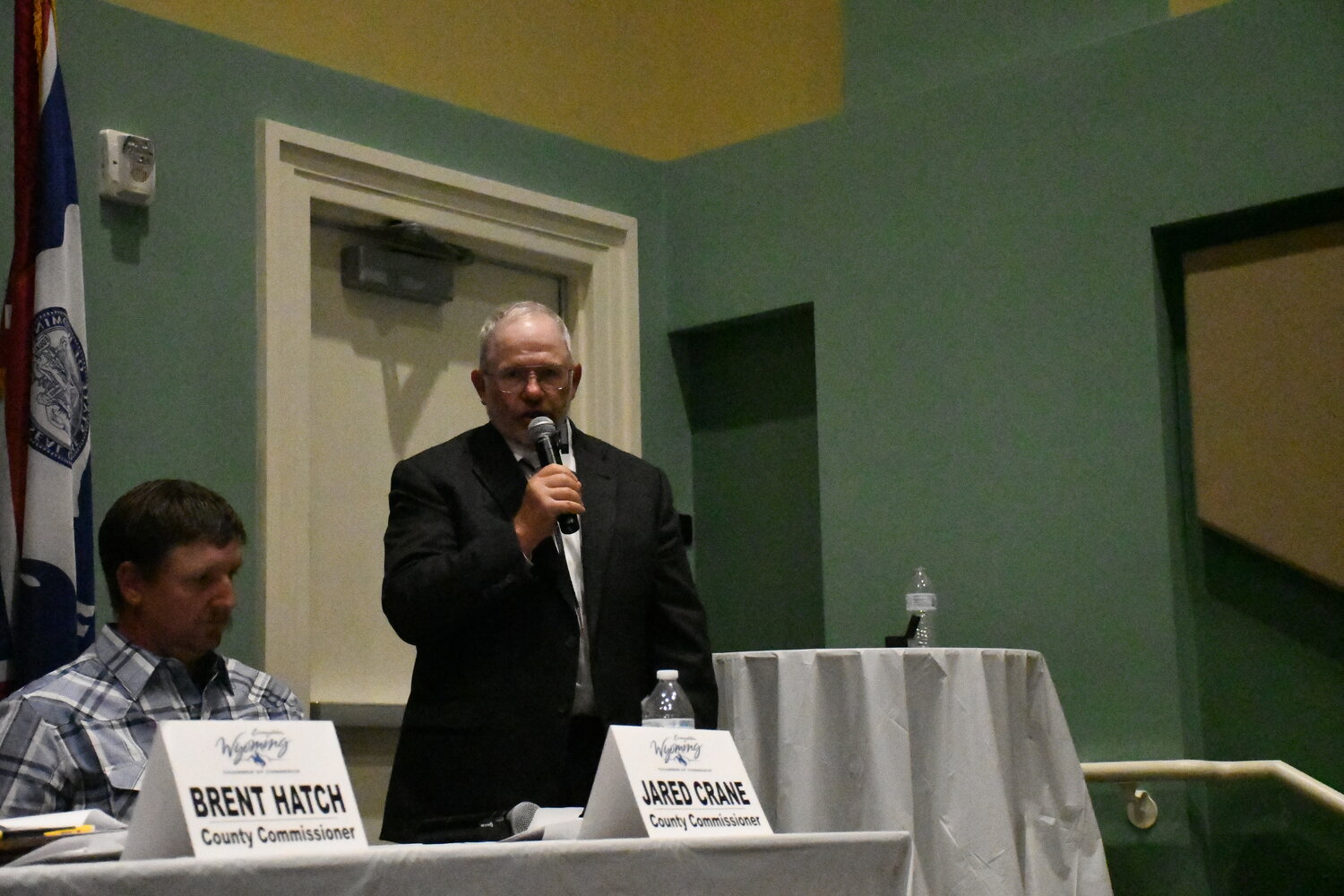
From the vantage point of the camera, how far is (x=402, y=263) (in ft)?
13.2

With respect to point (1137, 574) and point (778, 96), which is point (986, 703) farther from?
point (778, 96)

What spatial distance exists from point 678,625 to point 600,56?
2.79 meters

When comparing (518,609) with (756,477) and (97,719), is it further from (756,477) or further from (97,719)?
(756,477)

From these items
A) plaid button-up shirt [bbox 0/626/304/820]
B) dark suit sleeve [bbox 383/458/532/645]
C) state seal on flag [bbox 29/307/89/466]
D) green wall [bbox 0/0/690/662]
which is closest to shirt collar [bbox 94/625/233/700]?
plaid button-up shirt [bbox 0/626/304/820]

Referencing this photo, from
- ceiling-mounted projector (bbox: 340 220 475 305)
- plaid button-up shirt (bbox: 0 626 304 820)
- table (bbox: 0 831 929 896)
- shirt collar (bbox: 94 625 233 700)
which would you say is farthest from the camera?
ceiling-mounted projector (bbox: 340 220 475 305)

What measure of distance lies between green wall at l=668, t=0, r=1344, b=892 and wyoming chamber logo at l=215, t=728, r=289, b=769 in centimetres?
270

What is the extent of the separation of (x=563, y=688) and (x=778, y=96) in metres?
3.01

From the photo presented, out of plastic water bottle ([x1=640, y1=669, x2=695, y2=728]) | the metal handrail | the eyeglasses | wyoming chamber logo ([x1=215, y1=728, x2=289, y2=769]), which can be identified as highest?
the eyeglasses

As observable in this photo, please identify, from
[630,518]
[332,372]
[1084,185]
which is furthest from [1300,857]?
[332,372]

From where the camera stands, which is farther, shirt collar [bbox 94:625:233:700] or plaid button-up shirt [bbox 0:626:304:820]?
shirt collar [bbox 94:625:233:700]

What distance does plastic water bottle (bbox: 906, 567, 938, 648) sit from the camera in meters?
3.81

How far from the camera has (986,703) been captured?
10.2 feet

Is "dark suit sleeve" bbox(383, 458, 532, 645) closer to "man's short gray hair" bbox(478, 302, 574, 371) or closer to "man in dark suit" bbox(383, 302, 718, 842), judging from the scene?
"man in dark suit" bbox(383, 302, 718, 842)

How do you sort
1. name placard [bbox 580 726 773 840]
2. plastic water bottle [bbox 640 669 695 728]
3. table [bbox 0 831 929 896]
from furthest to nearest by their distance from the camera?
plastic water bottle [bbox 640 669 695 728]
name placard [bbox 580 726 773 840]
table [bbox 0 831 929 896]
